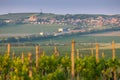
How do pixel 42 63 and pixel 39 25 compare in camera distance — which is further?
pixel 39 25

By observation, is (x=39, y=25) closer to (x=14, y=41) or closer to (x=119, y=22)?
(x=119, y=22)

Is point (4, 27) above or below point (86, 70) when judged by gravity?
below

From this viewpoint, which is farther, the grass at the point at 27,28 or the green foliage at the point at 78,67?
the grass at the point at 27,28

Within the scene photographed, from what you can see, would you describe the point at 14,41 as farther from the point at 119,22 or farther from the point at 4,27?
the point at 119,22

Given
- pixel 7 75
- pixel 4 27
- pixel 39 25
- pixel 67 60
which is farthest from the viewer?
pixel 39 25

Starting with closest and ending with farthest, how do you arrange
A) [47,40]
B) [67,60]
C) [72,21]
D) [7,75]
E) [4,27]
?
1. [7,75]
2. [67,60]
3. [47,40]
4. [4,27]
5. [72,21]

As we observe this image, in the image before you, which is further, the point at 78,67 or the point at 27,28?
the point at 27,28

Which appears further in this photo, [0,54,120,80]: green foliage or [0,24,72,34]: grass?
[0,24,72,34]: grass

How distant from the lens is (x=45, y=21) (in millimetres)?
193250

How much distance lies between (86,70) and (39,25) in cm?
14764

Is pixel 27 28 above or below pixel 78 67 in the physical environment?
below

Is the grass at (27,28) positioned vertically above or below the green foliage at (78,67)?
below

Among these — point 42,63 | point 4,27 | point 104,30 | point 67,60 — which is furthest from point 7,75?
point 4,27

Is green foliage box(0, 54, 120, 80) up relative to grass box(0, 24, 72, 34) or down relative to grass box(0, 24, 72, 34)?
up
